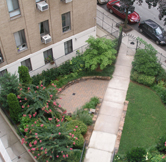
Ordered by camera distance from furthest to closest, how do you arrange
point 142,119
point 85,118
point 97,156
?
point 142,119 → point 85,118 → point 97,156

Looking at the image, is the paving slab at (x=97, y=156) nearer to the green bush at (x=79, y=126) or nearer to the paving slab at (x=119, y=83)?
the green bush at (x=79, y=126)

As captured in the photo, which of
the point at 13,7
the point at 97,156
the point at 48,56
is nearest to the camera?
the point at 97,156

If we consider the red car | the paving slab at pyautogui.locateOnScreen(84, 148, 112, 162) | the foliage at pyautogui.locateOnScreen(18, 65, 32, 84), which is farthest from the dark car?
the foliage at pyautogui.locateOnScreen(18, 65, 32, 84)

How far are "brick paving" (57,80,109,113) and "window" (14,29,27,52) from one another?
16.9ft

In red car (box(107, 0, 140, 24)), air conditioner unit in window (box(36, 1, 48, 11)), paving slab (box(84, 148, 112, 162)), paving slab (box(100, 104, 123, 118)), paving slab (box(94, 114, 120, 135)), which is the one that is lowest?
paving slab (box(84, 148, 112, 162))

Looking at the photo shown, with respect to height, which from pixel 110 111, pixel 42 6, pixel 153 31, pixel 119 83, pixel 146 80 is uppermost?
pixel 42 6

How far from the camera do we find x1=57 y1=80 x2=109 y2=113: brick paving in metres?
19.0

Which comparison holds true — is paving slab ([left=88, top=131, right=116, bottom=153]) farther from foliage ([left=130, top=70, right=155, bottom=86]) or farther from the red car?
the red car

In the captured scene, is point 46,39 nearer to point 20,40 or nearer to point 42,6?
point 20,40

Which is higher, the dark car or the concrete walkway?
the dark car

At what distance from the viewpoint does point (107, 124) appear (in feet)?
57.1

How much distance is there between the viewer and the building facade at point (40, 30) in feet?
56.1

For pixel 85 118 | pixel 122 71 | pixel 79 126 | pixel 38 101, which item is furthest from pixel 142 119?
pixel 38 101

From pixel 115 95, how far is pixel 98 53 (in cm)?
395
